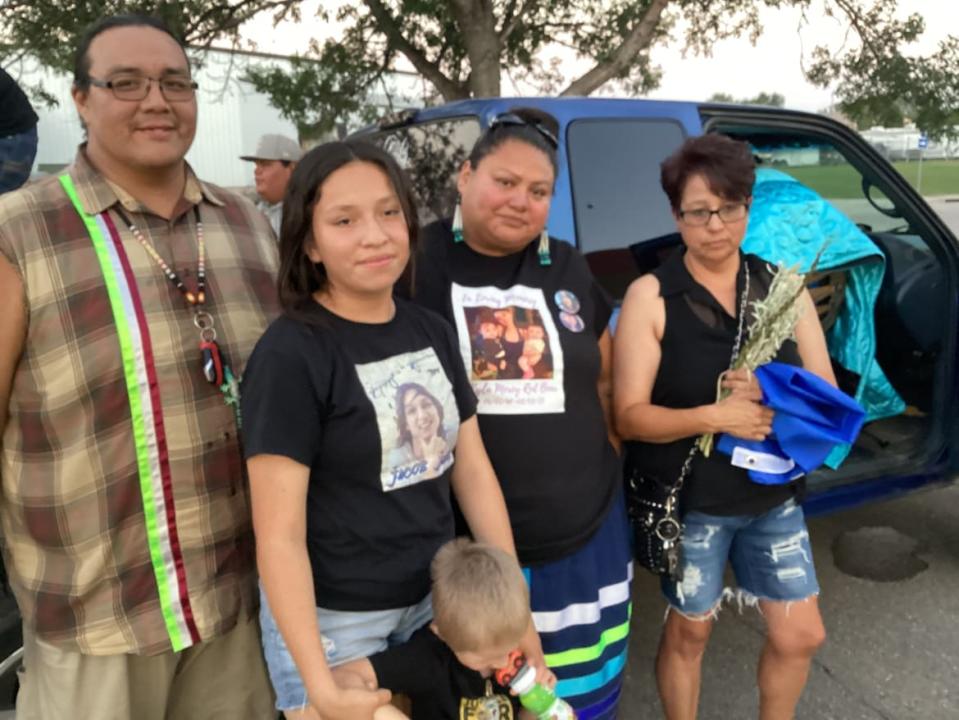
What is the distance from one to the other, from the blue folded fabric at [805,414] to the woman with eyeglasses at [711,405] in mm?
43

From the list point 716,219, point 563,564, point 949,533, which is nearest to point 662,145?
point 716,219

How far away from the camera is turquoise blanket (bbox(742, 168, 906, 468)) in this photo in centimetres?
276

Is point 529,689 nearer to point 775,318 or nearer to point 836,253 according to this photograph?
point 775,318

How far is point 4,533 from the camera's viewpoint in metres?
1.58

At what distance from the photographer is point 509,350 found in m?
1.76

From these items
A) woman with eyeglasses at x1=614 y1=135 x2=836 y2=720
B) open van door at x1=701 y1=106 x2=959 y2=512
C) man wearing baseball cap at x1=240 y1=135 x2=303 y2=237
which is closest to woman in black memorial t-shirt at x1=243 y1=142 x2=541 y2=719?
woman with eyeglasses at x1=614 y1=135 x2=836 y2=720

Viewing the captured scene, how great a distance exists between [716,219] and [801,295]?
0.90ft

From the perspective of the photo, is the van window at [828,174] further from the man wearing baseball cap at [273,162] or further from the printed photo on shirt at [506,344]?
the man wearing baseball cap at [273,162]

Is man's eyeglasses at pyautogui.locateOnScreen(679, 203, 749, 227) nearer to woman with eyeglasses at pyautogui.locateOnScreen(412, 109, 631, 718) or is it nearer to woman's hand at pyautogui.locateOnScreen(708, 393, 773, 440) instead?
woman with eyeglasses at pyautogui.locateOnScreen(412, 109, 631, 718)

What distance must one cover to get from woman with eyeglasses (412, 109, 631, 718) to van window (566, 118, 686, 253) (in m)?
0.59

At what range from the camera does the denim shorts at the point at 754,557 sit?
2.06 metres

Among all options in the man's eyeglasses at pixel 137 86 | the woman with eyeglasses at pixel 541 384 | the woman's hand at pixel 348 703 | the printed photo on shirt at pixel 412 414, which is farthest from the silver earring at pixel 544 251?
the woman's hand at pixel 348 703

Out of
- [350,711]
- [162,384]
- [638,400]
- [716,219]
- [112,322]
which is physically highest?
[716,219]

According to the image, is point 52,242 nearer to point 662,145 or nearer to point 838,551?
point 662,145
